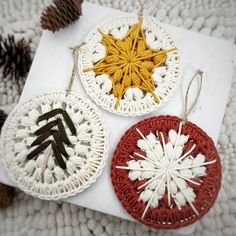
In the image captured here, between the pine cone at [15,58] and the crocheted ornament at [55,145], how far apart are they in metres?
0.09

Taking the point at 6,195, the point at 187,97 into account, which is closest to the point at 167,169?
the point at 187,97

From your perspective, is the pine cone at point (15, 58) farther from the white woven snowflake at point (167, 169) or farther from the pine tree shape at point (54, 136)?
the white woven snowflake at point (167, 169)

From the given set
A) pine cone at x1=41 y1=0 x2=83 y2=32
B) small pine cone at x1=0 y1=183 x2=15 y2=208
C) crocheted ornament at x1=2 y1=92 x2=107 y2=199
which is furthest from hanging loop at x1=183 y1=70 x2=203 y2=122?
small pine cone at x1=0 y1=183 x2=15 y2=208

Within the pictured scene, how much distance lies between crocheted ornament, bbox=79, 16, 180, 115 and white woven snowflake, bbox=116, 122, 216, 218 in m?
0.08

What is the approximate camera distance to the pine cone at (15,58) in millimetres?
734

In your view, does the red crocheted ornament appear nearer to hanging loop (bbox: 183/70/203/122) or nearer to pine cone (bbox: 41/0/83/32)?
hanging loop (bbox: 183/70/203/122)

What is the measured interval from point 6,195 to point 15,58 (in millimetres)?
288

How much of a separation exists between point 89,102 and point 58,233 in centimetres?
28

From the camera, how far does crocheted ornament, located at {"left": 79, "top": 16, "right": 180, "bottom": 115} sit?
72 cm

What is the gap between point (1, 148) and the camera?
70 centimetres

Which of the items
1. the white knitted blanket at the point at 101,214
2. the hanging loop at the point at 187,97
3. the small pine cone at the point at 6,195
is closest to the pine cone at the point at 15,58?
the white knitted blanket at the point at 101,214

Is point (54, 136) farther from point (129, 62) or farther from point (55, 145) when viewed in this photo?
point (129, 62)

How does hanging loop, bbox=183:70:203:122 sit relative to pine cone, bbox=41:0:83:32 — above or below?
below

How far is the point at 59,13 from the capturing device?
731mm
